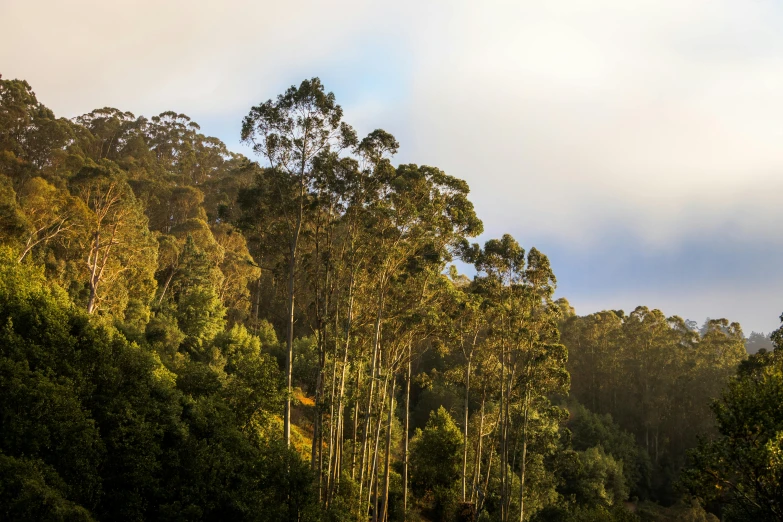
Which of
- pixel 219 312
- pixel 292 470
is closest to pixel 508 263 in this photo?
pixel 292 470

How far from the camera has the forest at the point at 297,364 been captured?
12.8 meters

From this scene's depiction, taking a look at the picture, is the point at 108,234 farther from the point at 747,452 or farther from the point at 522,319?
the point at 747,452

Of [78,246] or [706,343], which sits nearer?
[78,246]

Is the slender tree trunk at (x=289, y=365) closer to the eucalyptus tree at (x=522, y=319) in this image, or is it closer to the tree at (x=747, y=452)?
the eucalyptus tree at (x=522, y=319)

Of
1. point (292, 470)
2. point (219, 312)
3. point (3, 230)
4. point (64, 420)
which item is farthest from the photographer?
point (219, 312)

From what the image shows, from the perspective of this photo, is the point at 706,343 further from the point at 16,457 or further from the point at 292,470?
the point at 16,457

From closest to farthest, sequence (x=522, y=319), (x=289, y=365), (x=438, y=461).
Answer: (x=289, y=365) < (x=522, y=319) < (x=438, y=461)

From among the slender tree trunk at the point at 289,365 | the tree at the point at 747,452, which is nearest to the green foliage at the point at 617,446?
the tree at the point at 747,452

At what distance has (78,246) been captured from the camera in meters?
28.8

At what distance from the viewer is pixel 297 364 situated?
132 ft

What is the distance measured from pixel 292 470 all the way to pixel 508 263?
556 inches

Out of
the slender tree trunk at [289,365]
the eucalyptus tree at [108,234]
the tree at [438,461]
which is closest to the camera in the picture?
the slender tree trunk at [289,365]

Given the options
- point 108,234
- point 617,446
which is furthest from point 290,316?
point 617,446

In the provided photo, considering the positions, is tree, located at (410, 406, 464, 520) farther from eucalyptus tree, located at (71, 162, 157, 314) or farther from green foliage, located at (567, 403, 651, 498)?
eucalyptus tree, located at (71, 162, 157, 314)
